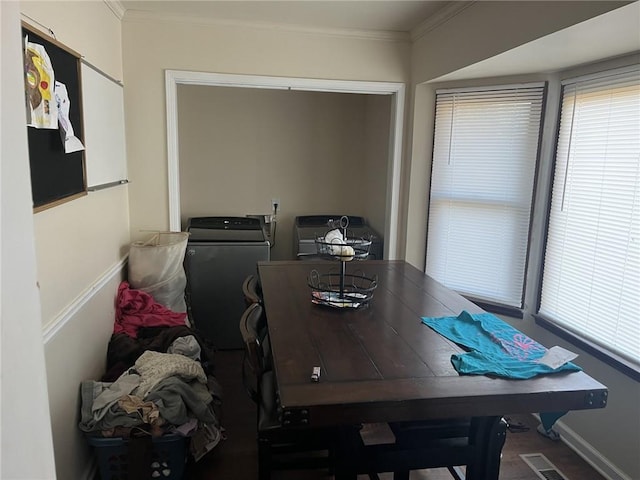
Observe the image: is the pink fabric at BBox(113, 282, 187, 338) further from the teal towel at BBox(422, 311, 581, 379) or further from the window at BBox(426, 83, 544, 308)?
the window at BBox(426, 83, 544, 308)

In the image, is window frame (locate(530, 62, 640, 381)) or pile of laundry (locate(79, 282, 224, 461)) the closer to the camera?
pile of laundry (locate(79, 282, 224, 461))

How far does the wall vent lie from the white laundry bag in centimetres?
230

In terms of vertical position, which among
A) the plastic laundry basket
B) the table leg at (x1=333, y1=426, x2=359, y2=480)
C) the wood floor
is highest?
the table leg at (x1=333, y1=426, x2=359, y2=480)

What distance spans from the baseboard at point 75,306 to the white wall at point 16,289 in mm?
896

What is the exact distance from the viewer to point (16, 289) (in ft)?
2.11

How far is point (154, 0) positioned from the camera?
2.95 meters

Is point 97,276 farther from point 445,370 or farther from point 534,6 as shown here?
point 534,6

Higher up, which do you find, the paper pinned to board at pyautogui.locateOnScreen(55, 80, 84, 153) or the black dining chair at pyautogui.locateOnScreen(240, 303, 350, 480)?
the paper pinned to board at pyautogui.locateOnScreen(55, 80, 84, 153)

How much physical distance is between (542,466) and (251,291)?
1735 mm

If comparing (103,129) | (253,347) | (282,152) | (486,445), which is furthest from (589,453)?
(282,152)

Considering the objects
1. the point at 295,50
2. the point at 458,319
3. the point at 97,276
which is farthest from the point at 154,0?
the point at 458,319

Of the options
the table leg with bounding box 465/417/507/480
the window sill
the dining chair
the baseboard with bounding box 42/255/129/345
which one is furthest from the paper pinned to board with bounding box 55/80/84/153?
the window sill

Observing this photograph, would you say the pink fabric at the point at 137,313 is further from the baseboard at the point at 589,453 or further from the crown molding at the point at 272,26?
the baseboard at the point at 589,453

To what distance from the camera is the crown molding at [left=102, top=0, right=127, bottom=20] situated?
9.26 ft
